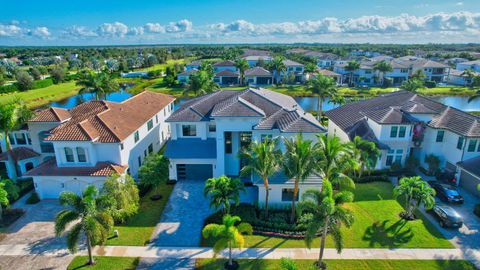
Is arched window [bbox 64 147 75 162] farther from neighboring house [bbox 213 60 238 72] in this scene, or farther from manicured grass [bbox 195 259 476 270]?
neighboring house [bbox 213 60 238 72]

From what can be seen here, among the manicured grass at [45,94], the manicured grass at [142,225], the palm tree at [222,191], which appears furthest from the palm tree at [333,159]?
the manicured grass at [45,94]

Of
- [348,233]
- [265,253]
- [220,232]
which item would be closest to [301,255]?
[265,253]

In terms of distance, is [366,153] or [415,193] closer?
[415,193]

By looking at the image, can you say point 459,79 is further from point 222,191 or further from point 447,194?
point 222,191

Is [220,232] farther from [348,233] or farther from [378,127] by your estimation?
[378,127]

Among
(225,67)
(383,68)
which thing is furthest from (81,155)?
(383,68)

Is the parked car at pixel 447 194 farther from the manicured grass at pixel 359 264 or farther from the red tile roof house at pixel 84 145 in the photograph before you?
the red tile roof house at pixel 84 145
